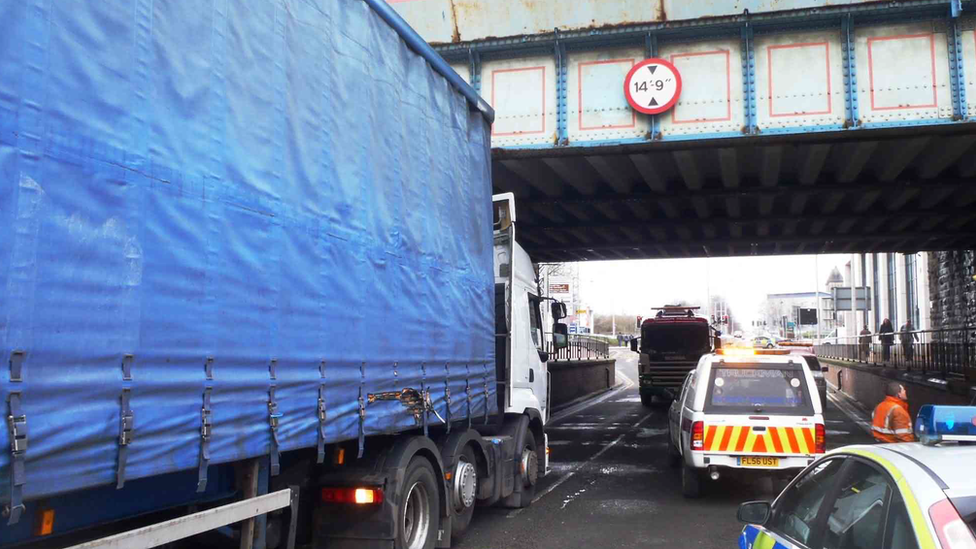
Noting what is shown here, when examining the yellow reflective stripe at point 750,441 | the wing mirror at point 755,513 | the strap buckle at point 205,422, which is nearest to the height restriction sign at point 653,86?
the yellow reflective stripe at point 750,441

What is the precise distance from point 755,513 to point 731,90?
947 cm

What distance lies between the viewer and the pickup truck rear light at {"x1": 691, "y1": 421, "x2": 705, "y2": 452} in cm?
938

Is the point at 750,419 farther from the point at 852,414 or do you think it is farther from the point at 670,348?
the point at 670,348

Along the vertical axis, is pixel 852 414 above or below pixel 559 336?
below

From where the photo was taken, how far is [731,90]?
481 inches

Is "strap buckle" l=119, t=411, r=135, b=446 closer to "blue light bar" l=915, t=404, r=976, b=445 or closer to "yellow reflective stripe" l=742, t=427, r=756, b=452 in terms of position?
"blue light bar" l=915, t=404, r=976, b=445

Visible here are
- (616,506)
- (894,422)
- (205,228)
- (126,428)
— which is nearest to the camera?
(126,428)

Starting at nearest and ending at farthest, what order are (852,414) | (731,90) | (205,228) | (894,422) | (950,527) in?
(950,527), (205,228), (894,422), (731,90), (852,414)

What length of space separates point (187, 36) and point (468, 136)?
162 inches

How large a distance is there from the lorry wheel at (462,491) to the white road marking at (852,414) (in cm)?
1262

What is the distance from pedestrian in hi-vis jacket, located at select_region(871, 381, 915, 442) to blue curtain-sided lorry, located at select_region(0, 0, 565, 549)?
15.1 feet

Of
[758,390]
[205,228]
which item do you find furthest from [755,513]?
[758,390]

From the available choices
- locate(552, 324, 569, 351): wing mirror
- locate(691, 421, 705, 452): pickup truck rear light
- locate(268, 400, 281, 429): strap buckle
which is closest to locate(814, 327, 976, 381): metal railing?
locate(691, 421, 705, 452): pickup truck rear light

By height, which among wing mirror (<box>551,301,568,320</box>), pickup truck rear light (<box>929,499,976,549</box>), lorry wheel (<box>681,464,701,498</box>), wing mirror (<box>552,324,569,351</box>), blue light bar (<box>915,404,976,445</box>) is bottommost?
lorry wheel (<box>681,464,701,498</box>)
